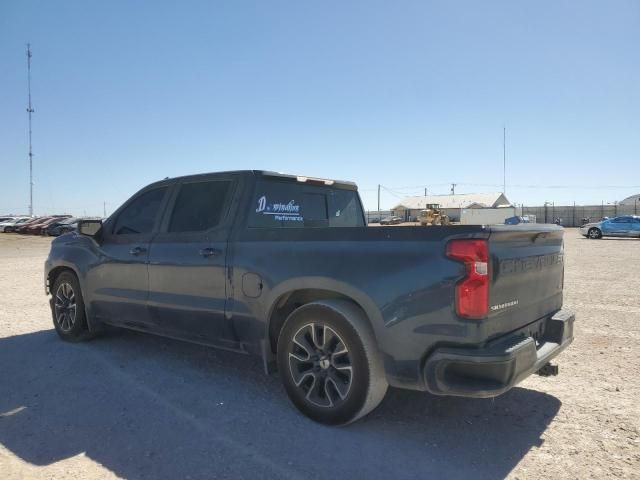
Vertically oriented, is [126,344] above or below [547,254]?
below

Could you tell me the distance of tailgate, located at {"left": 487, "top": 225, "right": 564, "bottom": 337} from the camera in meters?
3.11

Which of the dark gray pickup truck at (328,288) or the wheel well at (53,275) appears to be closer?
the dark gray pickup truck at (328,288)

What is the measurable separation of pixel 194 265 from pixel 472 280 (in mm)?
2551

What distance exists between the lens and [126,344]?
598cm

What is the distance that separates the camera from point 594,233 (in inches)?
1234

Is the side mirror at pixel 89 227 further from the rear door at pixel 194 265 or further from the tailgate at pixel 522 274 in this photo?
the tailgate at pixel 522 274

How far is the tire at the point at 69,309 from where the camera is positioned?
19.4 ft

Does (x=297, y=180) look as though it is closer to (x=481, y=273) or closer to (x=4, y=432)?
(x=481, y=273)

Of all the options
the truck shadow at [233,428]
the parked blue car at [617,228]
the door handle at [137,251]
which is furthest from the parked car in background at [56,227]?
the truck shadow at [233,428]

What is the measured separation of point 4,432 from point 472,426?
342 cm

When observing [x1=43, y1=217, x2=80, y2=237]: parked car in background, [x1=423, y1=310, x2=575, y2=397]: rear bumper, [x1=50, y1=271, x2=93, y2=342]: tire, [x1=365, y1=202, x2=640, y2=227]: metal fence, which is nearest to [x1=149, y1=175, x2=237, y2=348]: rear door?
[x1=50, y1=271, x2=93, y2=342]: tire

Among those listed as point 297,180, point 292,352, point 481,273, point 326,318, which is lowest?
point 292,352

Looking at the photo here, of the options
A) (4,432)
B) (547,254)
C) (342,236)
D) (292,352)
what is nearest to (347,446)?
(292,352)

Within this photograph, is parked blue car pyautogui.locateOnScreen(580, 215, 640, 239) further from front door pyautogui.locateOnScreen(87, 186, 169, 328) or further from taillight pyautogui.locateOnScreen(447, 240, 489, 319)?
taillight pyautogui.locateOnScreen(447, 240, 489, 319)
